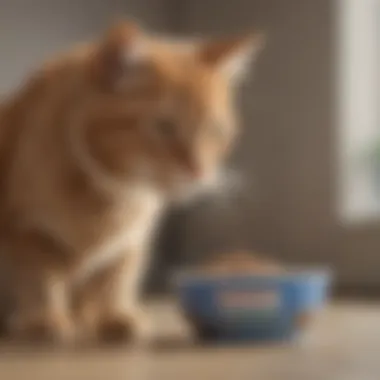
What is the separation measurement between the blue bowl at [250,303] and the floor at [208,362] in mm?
33

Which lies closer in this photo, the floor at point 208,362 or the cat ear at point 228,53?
the floor at point 208,362

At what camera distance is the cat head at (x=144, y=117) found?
1.20 metres

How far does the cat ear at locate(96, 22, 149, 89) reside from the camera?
120 centimetres

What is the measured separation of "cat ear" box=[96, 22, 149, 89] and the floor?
0.32m

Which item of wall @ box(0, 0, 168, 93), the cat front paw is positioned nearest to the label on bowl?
the cat front paw

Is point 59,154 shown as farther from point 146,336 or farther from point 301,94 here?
point 301,94

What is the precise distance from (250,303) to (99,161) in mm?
244

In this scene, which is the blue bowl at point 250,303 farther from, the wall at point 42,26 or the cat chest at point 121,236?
the wall at point 42,26

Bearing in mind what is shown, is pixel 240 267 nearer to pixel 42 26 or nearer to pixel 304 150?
pixel 42 26

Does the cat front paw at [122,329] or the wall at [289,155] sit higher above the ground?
the wall at [289,155]

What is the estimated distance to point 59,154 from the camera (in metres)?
1.24

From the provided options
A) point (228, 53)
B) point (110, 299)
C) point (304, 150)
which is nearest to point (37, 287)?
point (110, 299)

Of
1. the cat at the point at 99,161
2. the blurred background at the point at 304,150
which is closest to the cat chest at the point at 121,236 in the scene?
the cat at the point at 99,161

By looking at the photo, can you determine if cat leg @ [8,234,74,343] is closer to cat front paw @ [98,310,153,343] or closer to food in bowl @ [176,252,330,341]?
cat front paw @ [98,310,153,343]
